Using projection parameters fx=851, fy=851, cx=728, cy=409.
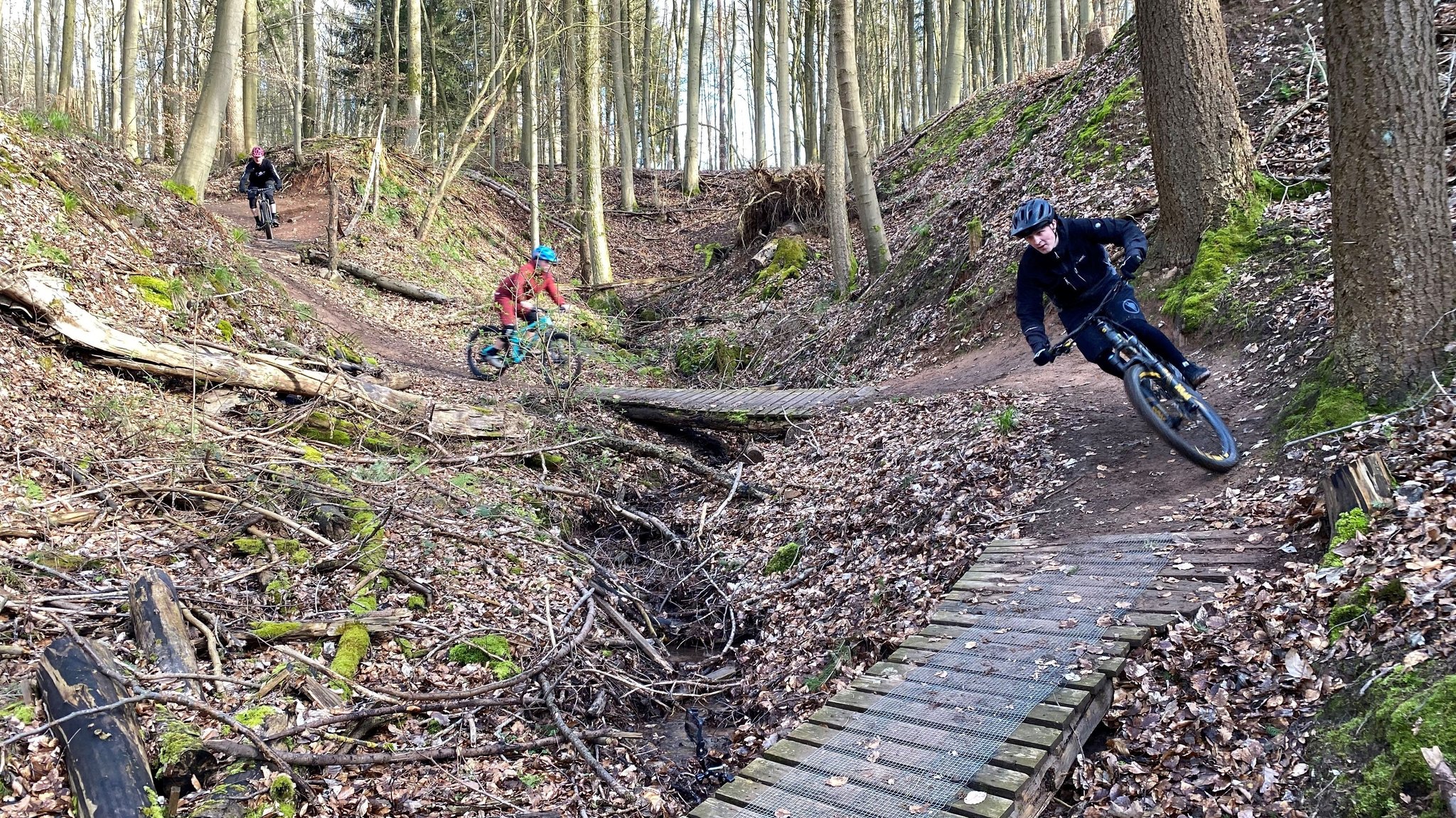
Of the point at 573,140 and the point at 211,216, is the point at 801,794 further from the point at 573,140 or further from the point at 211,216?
the point at 573,140

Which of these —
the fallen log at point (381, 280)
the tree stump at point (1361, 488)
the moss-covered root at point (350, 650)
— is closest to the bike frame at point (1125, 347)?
the tree stump at point (1361, 488)

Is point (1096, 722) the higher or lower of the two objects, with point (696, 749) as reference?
higher

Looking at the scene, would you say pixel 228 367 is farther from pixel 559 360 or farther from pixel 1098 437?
pixel 1098 437

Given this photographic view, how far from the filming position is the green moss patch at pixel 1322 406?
4.79m

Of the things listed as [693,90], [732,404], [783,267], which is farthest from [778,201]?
[732,404]

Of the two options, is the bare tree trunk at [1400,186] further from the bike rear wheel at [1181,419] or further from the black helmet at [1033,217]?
the black helmet at [1033,217]

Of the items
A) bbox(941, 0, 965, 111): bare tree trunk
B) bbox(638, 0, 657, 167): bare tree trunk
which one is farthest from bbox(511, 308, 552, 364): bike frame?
bbox(638, 0, 657, 167): bare tree trunk

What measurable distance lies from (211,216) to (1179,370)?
12.4m

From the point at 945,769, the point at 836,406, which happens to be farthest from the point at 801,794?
the point at 836,406

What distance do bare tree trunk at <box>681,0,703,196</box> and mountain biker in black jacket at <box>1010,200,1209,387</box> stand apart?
2353 cm

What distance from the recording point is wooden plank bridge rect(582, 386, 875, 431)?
410 inches

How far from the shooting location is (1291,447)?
505cm

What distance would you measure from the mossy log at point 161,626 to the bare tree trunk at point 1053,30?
23227 mm

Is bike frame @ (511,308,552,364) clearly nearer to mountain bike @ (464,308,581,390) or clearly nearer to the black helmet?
mountain bike @ (464,308,581,390)
